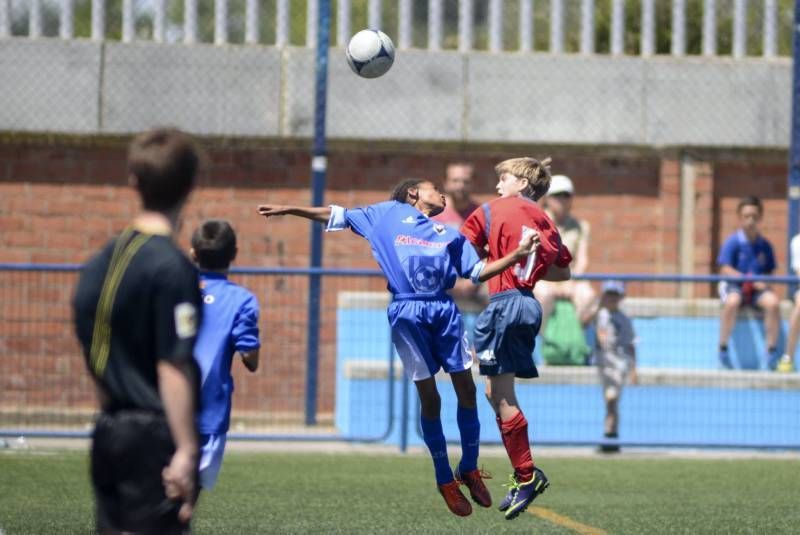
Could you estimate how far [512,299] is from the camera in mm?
8164

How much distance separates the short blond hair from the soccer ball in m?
1.23

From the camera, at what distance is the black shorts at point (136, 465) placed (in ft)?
13.5

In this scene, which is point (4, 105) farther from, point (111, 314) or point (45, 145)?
point (111, 314)

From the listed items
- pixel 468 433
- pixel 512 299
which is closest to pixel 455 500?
pixel 468 433

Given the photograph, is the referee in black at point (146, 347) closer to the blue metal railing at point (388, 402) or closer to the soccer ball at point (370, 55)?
the soccer ball at point (370, 55)

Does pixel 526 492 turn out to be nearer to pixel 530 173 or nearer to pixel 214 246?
pixel 530 173

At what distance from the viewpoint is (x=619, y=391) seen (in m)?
13.0

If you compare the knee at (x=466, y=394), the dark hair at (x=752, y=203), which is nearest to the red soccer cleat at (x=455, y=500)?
the knee at (x=466, y=394)

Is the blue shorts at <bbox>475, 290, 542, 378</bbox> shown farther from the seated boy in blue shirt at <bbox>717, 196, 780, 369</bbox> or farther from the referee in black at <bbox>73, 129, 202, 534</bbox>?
the seated boy in blue shirt at <bbox>717, 196, 780, 369</bbox>

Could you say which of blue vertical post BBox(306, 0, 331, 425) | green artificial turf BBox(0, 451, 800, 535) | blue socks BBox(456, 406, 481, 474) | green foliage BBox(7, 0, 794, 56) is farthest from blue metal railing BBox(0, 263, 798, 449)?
blue socks BBox(456, 406, 481, 474)

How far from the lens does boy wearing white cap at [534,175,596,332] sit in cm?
1321

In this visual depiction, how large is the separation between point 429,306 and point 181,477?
3.97 metres

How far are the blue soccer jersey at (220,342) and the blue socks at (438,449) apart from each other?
74.3 inches

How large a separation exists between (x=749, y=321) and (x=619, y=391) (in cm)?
160
